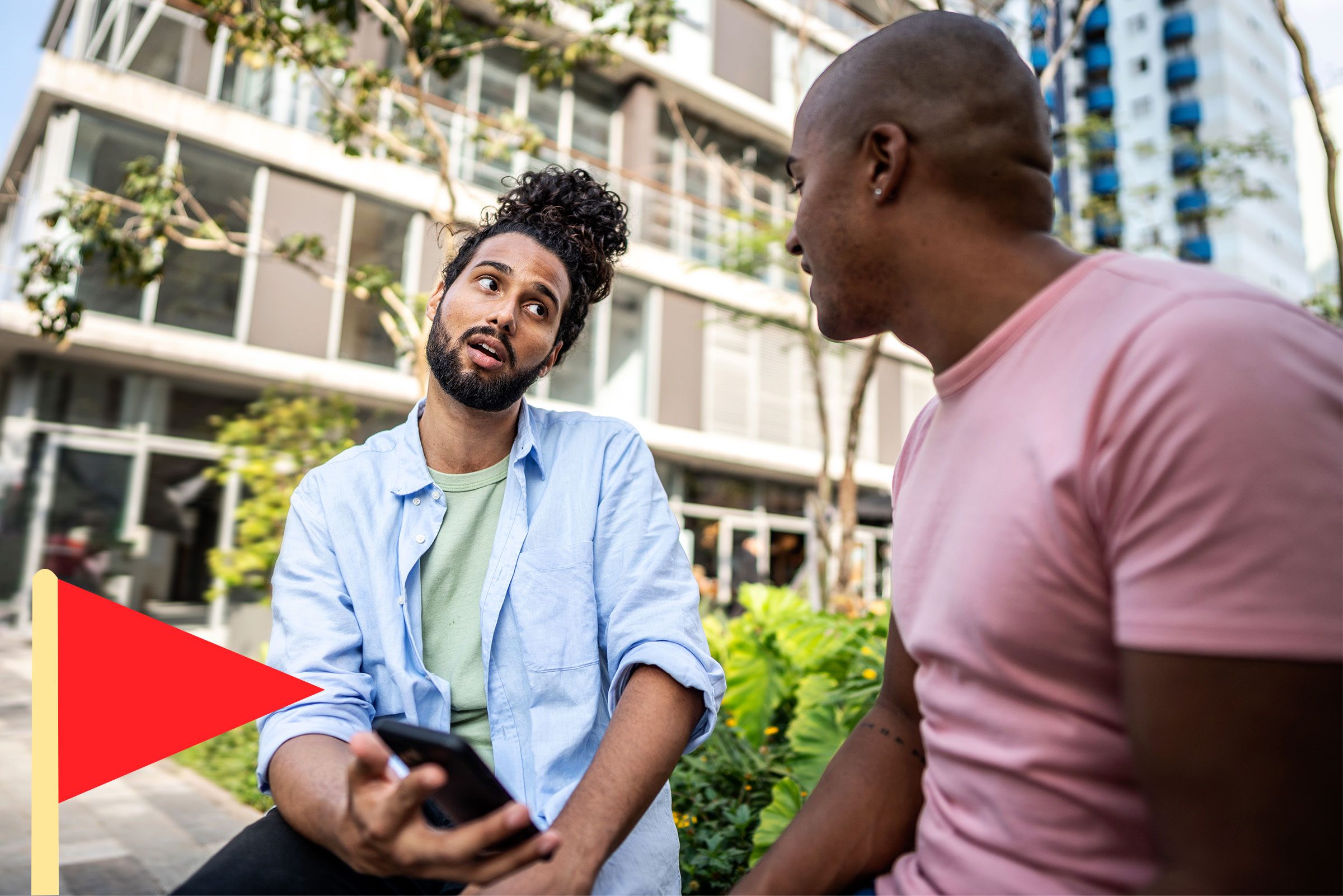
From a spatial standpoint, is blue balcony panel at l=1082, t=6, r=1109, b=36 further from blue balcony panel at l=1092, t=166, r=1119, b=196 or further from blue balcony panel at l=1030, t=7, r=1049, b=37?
blue balcony panel at l=1030, t=7, r=1049, b=37

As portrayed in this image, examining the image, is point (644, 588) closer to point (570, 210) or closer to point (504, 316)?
point (504, 316)

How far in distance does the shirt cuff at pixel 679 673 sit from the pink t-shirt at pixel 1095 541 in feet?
1.69

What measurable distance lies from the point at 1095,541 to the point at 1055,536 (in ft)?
0.12

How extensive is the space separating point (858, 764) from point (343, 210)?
13382 millimetres

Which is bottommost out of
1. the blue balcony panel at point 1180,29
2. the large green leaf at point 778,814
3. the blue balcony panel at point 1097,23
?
the large green leaf at point 778,814

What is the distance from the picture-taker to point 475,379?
1.97m

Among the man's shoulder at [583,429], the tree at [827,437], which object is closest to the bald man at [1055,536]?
the man's shoulder at [583,429]

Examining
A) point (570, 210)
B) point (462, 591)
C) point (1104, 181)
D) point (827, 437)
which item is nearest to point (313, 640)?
point (462, 591)

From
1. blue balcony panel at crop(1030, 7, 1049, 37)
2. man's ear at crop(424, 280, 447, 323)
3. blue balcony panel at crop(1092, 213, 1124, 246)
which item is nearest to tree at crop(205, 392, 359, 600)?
man's ear at crop(424, 280, 447, 323)

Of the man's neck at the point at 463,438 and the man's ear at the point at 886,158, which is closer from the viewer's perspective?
the man's ear at the point at 886,158

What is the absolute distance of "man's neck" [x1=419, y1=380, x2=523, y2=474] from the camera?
79.8 inches

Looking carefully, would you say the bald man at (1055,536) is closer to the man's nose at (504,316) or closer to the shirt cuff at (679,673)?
the shirt cuff at (679,673)

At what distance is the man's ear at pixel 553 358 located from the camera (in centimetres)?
221

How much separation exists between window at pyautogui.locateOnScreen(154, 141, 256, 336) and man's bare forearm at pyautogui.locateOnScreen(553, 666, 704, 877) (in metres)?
11.5
